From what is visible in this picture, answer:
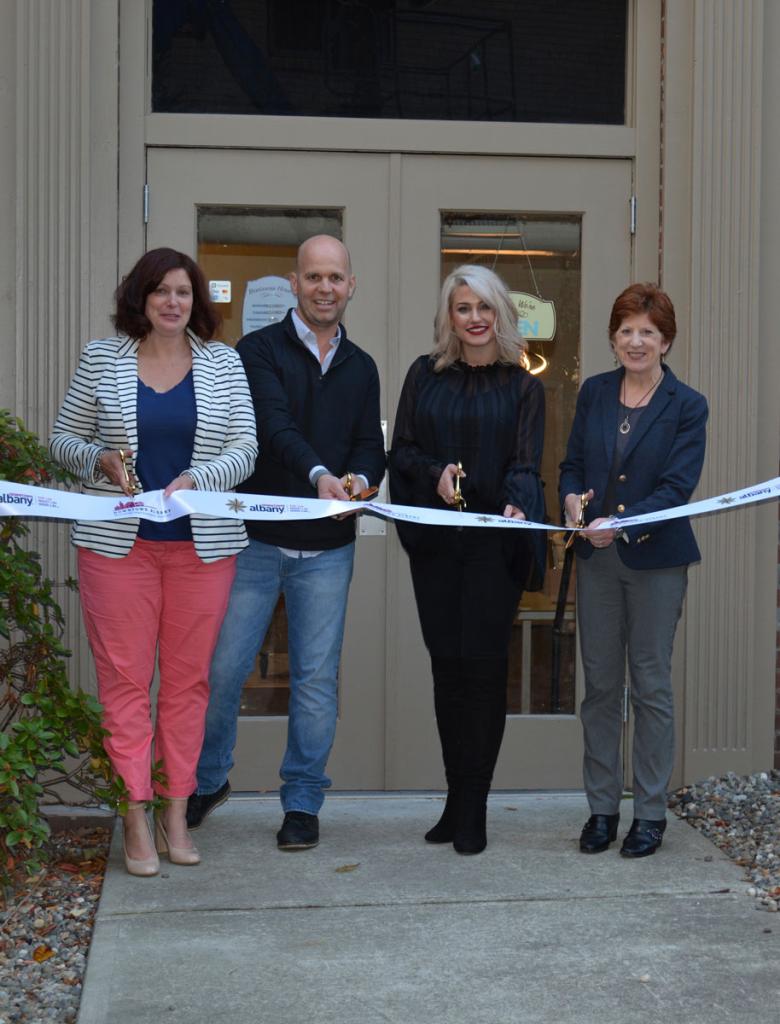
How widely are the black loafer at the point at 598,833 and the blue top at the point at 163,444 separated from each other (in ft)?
5.96

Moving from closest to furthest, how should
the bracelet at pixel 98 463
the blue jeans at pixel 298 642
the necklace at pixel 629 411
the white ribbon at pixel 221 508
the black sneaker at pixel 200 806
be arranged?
Result: the white ribbon at pixel 221 508, the bracelet at pixel 98 463, the necklace at pixel 629 411, the blue jeans at pixel 298 642, the black sneaker at pixel 200 806

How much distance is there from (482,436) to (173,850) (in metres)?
1.82

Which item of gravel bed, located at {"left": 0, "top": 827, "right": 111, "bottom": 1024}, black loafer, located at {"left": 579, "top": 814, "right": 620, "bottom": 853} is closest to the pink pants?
gravel bed, located at {"left": 0, "top": 827, "right": 111, "bottom": 1024}

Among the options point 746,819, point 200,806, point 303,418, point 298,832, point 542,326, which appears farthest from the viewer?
point 542,326

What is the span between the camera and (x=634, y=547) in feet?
16.1

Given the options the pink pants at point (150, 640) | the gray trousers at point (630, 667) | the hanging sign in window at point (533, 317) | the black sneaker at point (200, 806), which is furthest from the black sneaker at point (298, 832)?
the hanging sign in window at point (533, 317)

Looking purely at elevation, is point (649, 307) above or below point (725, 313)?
below

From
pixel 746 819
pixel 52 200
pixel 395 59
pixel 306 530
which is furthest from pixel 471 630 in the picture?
pixel 395 59

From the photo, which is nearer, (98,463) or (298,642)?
(98,463)

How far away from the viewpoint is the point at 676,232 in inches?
239

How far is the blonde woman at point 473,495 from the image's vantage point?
16.3ft

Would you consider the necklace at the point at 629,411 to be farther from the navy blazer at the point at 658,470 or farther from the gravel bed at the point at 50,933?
the gravel bed at the point at 50,933

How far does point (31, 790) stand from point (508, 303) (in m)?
2.31

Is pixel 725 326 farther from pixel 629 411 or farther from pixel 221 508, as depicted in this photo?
pixel 221 508
